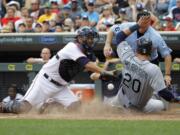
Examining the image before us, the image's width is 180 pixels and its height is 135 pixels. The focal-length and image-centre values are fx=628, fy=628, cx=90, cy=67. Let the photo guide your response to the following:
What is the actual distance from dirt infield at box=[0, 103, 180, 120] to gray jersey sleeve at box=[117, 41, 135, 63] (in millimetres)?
855

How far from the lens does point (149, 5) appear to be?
47.4 feet

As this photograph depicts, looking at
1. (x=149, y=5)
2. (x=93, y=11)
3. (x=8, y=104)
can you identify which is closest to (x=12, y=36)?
(x=93, y=11)

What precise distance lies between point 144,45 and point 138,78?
501 mm

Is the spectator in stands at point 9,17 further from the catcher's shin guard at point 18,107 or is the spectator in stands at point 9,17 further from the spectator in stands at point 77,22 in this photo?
the catcher's shin guard at point 18,107

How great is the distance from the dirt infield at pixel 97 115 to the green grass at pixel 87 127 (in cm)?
65

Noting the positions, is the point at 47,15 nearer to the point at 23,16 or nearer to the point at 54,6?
the point at 54,6

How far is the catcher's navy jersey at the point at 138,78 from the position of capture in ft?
29.0

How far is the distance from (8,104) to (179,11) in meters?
5.46

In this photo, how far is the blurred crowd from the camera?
13875mm

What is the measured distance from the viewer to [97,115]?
30.5ft

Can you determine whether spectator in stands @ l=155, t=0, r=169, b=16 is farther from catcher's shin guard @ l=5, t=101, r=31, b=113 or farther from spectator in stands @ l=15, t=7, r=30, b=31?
catcher's shin guard @ l=5, t=101, r=31, b=113

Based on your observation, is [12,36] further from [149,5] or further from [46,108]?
[46,108]

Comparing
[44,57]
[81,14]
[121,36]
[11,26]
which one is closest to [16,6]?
[11,26]

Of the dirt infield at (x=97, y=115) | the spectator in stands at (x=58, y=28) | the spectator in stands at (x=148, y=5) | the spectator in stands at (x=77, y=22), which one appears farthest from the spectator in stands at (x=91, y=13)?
the dirt infield at (x=97, y=115)
